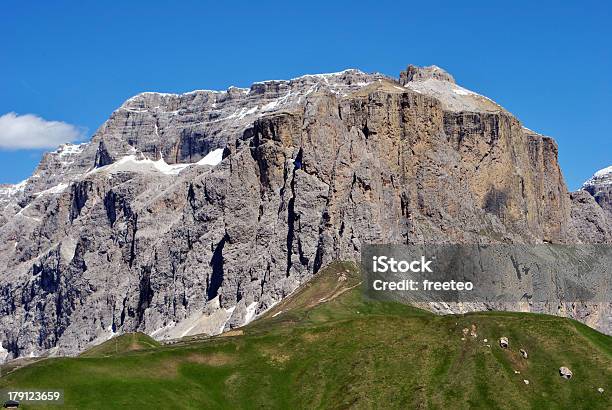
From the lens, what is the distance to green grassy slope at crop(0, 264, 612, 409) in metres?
161

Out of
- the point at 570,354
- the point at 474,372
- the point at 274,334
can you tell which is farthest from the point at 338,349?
the point at 570,354

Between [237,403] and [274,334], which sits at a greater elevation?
[274,334]

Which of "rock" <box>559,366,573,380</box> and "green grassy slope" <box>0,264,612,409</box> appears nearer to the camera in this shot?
"green grassy slope" <box>0,264,612,409</box>

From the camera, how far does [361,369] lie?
176 meters

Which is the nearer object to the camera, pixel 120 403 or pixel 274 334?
pixel 120 403

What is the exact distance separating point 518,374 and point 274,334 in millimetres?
44855

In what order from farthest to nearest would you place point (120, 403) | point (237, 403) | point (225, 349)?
point (225, 349), point (237, 403), point (120, 403)

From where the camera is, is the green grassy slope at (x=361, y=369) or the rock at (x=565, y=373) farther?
the rock at (x=565, y=373)

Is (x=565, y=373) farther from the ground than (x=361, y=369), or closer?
closer

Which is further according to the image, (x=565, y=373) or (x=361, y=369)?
(x=361, y=369)

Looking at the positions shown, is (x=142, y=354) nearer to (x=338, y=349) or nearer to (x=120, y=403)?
(x=120, y=403)

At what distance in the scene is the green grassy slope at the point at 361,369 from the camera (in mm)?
161125

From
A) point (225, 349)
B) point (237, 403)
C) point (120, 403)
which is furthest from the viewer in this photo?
point (225, 349)

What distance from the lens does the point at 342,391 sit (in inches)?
6718
